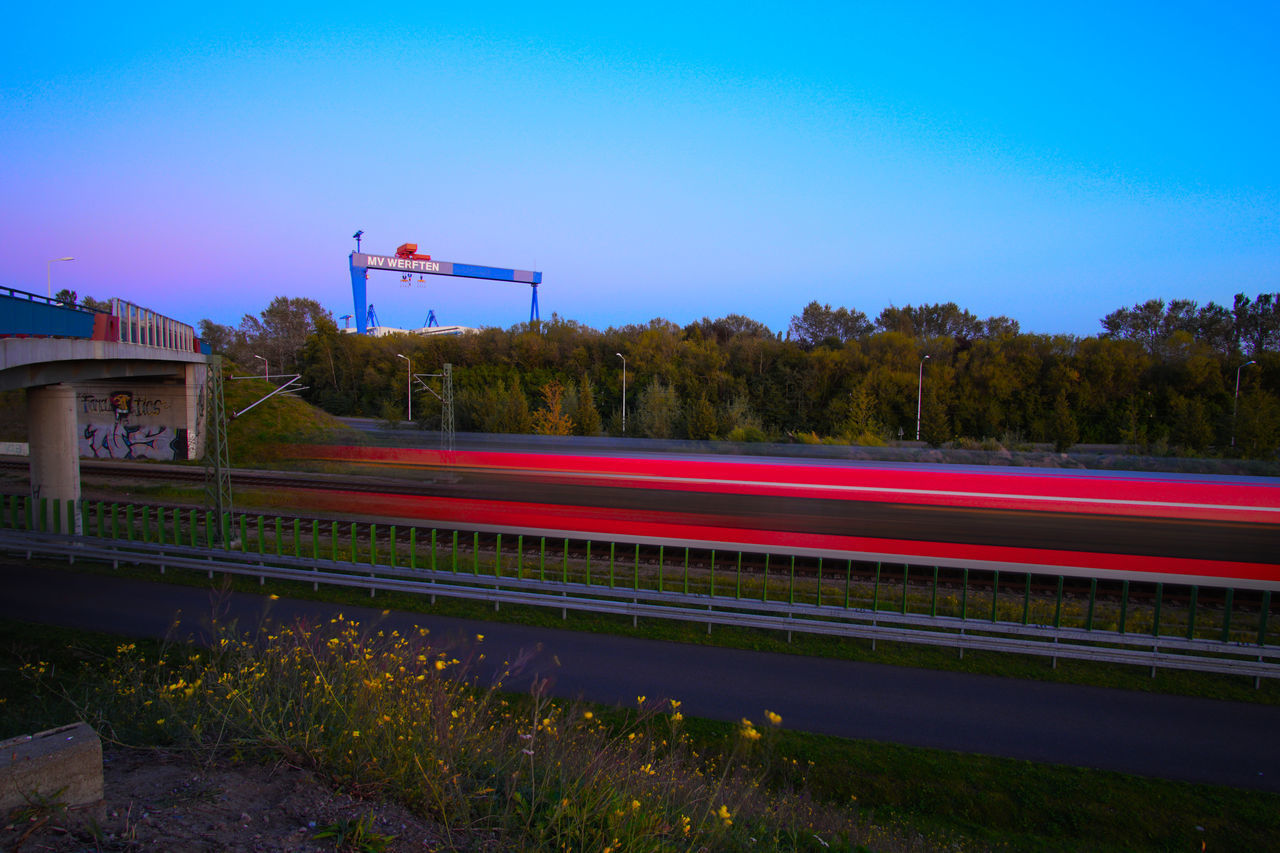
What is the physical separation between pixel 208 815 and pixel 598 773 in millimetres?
1645

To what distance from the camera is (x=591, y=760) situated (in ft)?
11.4

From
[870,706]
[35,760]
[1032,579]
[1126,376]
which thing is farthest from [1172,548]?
[1126,376]

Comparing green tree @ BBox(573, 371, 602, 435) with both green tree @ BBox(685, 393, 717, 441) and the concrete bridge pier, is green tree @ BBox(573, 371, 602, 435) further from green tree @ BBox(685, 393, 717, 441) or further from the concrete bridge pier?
the concrete bridge pier

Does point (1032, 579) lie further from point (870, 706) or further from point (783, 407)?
point (783, 407)

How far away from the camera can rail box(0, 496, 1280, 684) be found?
7344mm

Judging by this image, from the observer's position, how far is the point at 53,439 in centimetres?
1354

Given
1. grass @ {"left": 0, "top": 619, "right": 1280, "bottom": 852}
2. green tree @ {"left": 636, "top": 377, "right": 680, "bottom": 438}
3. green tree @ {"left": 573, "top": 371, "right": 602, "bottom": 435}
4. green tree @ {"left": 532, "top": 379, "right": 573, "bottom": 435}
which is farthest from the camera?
green tree @ {"left": 573, "top": 371, "right": 602, "bottom": 435}

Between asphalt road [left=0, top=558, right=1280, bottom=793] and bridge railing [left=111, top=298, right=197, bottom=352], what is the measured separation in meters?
8.61

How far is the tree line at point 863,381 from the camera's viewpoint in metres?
30.5

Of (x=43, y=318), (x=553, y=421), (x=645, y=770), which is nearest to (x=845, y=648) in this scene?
(x=645, y=770)

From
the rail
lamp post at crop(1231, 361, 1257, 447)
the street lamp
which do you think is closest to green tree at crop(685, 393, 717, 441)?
the street lamp

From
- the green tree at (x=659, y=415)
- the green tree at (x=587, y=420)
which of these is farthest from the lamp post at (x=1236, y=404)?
the green tree at (x=587, y=420)

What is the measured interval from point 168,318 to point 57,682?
15.6 meters

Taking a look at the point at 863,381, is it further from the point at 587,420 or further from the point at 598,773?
the point at 598,773
